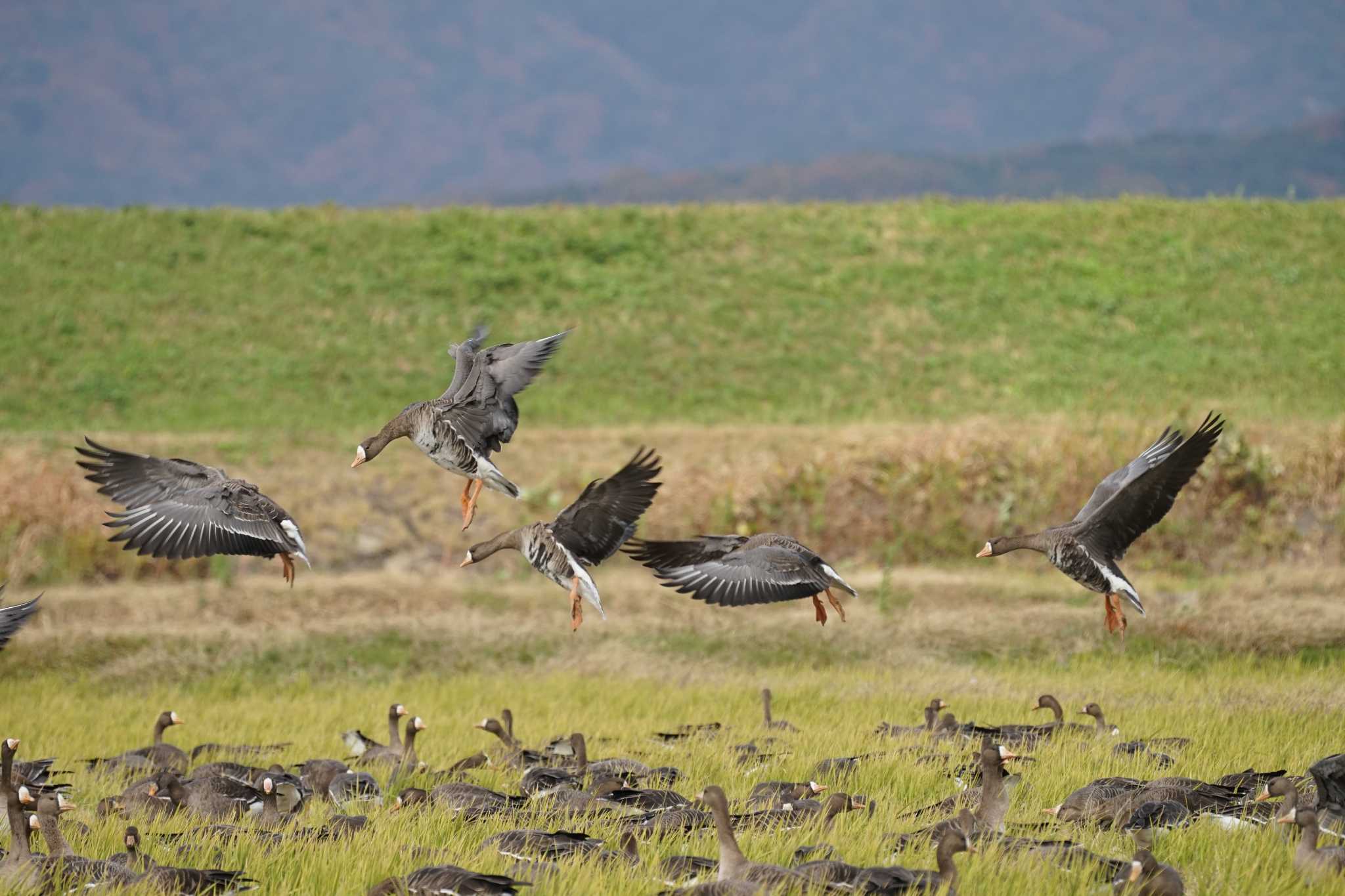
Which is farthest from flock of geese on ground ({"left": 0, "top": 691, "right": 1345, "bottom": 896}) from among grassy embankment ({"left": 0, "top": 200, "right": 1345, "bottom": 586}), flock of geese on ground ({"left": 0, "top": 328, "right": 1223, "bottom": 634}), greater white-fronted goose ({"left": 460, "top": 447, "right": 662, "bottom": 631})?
grassy embankment ({"left": 0, "top": 200, "right": 1345, "bottom": 586})

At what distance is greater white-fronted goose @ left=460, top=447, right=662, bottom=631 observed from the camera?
8234mm

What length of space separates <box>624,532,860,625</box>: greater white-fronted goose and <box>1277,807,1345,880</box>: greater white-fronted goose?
9.56ft

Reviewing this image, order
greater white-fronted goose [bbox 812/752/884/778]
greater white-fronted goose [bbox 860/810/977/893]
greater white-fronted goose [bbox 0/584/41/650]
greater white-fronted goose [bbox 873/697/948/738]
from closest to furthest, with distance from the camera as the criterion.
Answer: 1. greater white-fronted goose [bbox 860/810/977/893]
2. greater white-fronted goose [bbox 0/584/41/650]
3. greater white-fronted goose [bbox 812/752/884/778]
4. greater white-fronted goose [bbox 873/697/948/738]

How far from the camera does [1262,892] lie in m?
7.57

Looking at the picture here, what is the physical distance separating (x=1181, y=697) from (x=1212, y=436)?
244 inches

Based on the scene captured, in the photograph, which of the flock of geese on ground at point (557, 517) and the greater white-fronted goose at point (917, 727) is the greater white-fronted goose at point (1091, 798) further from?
the greater white-fronted goose at point (917, 727)

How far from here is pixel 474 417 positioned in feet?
26.5

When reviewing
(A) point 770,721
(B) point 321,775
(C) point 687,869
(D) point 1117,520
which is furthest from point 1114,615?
(B) point 321,775

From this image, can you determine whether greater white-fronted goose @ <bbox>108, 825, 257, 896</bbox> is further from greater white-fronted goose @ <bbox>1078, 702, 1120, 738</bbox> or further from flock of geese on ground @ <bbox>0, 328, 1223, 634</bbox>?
greater white-fronted goose @ <bbox>1078, 702, 1120, 738</bbox>

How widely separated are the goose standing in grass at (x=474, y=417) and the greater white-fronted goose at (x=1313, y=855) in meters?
5.06

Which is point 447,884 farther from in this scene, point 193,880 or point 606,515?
point 606,515

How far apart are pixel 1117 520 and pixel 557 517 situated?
368cm

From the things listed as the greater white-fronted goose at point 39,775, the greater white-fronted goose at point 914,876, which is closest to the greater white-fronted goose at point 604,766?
the greater white-fronted goose at point 914,876

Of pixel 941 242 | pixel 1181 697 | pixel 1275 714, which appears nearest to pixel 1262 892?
pixel 1275 714
